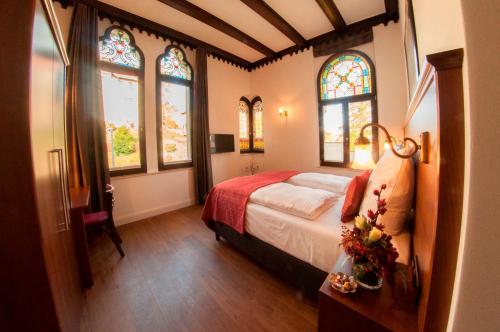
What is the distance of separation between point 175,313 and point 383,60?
4.38m

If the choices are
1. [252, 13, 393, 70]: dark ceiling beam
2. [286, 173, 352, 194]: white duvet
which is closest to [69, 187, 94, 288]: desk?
[286, 173, 352, 194]: white duvet

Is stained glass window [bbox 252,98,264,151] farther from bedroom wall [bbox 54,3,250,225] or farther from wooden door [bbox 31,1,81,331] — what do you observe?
wooden door [bbox 31,1,81,331]

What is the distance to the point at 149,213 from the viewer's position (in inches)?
134

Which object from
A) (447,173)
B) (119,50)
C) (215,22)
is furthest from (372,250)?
(119,50)

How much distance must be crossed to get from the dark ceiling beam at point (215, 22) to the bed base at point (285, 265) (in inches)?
124

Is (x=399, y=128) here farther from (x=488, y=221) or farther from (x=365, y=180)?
(x=488, y=221)

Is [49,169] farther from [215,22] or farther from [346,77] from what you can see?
[346,77]

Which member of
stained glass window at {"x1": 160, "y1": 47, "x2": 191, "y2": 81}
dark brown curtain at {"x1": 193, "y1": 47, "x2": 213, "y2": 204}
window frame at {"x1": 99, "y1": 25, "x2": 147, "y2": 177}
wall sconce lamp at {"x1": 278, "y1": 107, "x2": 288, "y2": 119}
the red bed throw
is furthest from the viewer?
wall sconce lamp at {"x1": 278, "y1": 107, "x2": 288, "y2": 119}

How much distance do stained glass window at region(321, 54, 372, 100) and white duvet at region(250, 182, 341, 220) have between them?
8.16ft

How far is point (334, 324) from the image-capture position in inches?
33.5

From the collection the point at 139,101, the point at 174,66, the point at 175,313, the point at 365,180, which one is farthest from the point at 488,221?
the point at 174,66

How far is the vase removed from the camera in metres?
0.89

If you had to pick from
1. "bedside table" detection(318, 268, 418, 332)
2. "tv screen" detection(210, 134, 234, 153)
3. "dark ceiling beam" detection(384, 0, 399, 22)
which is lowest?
"bedside table" detection(318, 268, 418, 332)

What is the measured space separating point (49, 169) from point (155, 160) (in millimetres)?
2550
